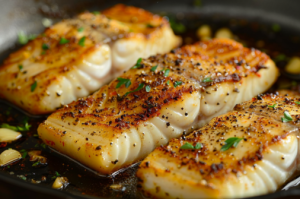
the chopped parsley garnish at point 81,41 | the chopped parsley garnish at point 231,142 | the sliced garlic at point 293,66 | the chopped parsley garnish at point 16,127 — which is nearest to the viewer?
the chopped parsley garnish at point 231,142

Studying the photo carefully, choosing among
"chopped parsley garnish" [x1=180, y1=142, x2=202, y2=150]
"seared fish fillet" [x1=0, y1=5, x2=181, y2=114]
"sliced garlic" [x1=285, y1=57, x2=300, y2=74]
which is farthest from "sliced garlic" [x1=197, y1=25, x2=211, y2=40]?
"chopped parsley garnish" [x1=180, y1=142, x2=202, y2=150]

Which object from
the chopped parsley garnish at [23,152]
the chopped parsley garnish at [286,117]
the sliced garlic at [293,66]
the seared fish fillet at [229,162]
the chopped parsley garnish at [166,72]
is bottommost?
the chopped parsley garnish at [23,152]

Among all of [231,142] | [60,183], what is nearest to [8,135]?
[60,183]

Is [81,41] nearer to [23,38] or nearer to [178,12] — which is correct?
[23,38]

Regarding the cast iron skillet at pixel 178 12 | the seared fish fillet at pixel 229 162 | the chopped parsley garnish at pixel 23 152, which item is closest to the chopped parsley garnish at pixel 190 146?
the seared fish fillet at pixel 229 162

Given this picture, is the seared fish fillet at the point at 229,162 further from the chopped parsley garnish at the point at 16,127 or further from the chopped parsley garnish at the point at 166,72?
the chopped parsley garnish at the point at 16,127

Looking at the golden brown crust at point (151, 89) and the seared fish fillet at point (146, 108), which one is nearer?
the seared fish fillet at point (146, 108)
